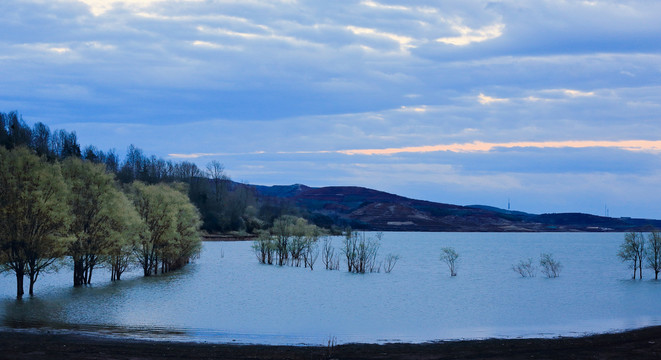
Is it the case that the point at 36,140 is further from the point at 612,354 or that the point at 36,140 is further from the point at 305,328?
the point at 612,354

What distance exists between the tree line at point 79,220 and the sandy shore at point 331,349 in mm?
12404

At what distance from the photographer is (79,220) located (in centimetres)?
3997

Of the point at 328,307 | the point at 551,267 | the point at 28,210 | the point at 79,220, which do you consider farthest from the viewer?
the point at 551,267

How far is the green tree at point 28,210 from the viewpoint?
107 feet

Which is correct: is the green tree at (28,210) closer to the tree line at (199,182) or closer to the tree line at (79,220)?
the tree line at (79,220)

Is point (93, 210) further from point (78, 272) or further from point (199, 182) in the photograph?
point (199, 182)

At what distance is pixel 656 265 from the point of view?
52875 mm

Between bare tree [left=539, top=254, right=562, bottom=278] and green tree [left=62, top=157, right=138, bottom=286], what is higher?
green tree [left=62, top=157, right=138, bottom=286]

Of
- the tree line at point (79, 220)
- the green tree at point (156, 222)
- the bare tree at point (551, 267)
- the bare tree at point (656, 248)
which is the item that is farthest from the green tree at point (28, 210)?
the bare tree at point (656, 248)

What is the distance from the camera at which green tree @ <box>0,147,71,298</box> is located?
107 ft

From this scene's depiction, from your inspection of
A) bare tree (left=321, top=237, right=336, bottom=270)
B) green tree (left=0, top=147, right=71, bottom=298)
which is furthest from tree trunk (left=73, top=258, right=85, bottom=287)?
bare tree (left=321, top=237, right=336, bottom=270)

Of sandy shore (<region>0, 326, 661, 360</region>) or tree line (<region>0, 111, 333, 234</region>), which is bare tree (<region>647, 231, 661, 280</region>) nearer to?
sandy shore (<region>0, 326, 661, 360</region>)

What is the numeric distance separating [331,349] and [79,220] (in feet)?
86.0

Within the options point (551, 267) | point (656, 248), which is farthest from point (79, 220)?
point (656, 248)
